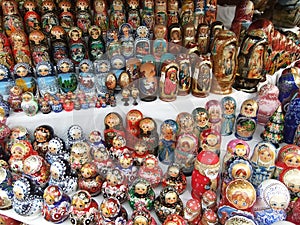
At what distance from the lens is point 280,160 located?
2.02m

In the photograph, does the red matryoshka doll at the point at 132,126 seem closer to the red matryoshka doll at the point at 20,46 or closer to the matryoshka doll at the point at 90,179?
the matryoshka doll at the point at 90,179

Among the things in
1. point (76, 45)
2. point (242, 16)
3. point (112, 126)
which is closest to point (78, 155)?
point (112, 126)

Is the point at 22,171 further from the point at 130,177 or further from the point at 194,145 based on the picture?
the point at 194,145

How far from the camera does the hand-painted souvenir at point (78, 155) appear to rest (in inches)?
79.9

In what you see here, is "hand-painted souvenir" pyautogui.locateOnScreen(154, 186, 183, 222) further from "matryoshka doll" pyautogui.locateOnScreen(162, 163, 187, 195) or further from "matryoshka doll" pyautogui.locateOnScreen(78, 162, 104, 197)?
"matryoshka doll" pyautogui.locateOnScreen(78, 162, 104, 197)

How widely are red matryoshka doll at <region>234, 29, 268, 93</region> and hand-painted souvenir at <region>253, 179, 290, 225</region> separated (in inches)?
36.7

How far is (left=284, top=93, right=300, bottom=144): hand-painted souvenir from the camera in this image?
2256 millimetres

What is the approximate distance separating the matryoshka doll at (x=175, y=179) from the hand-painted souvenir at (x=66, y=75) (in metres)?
0.88

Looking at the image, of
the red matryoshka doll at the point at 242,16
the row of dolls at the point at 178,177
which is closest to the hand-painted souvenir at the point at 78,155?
the row of dolls at the point at 178,177

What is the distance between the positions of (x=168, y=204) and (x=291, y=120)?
1.03m

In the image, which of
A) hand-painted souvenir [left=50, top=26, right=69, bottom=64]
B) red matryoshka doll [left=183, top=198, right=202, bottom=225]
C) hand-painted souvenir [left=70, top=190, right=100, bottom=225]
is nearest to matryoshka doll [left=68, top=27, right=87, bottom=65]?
hand-painted souvenir [left=50, top=26, right=69, bottom=64]

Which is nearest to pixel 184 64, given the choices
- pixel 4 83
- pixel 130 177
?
pixel 130 177

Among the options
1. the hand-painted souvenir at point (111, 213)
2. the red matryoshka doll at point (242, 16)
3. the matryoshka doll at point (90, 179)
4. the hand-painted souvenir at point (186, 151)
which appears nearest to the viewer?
the hand-painted souvenir at point (111, 213)

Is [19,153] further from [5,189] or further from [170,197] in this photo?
[170,197]
